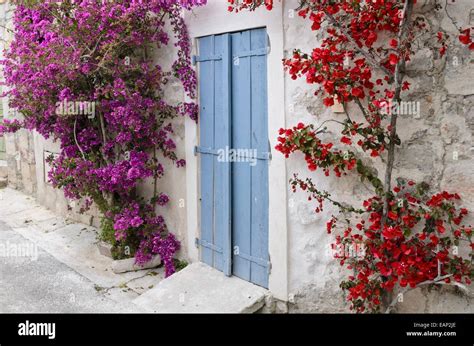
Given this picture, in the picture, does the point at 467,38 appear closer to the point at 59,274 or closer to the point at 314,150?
the point at 314,150

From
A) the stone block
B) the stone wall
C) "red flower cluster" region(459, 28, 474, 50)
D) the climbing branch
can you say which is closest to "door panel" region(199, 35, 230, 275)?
the stone block

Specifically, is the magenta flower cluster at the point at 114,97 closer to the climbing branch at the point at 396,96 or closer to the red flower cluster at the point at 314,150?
the red flower cluster at the point at 314,150

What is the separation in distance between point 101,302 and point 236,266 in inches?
52.0

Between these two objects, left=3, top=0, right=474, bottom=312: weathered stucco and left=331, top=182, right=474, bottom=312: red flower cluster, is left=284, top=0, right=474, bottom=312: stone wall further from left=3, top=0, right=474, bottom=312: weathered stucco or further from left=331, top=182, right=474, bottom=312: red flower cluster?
left=331, top=182, right=474, bottom=312: red flower cluster

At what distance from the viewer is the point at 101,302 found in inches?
177

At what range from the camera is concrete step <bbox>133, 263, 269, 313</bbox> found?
13.4 feet

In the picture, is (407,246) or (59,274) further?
(59,274)

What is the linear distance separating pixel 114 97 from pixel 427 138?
3.25m

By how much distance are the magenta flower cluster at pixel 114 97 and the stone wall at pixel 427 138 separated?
172 centimetres

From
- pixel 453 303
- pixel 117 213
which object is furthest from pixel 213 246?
pixel 453 303

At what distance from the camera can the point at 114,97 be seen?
505 cm

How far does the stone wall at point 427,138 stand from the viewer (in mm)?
2934

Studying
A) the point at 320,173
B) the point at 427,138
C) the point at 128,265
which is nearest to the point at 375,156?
the point at 427,138

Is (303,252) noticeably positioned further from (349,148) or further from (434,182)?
(434,182)
